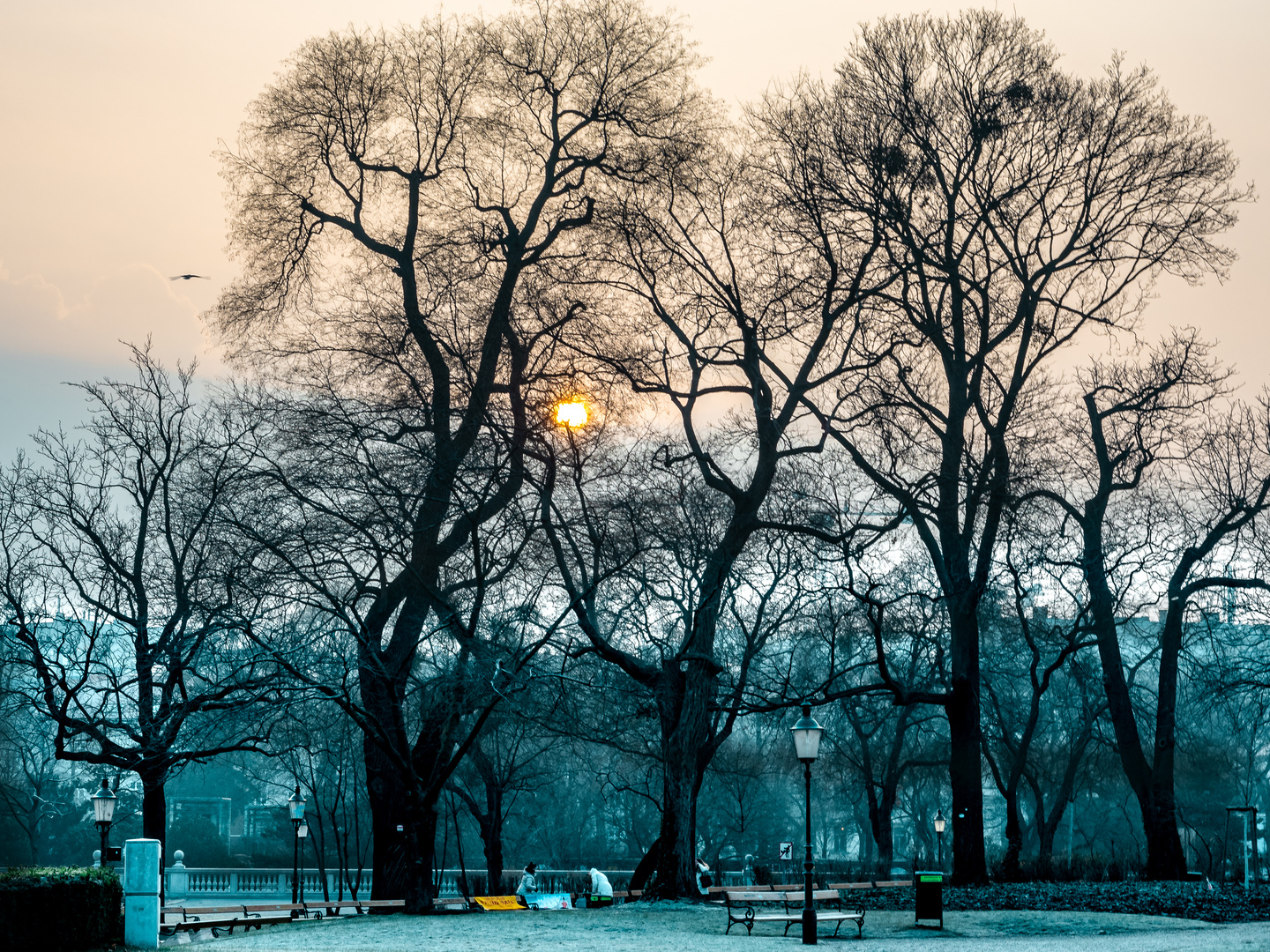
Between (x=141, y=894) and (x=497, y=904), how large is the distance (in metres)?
10.8

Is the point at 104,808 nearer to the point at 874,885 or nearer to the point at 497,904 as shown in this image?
the point at 497,904

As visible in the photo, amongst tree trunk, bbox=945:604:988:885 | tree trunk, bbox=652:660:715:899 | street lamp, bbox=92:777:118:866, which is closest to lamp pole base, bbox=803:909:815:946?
tree trunk, bbox=652:660:715:899

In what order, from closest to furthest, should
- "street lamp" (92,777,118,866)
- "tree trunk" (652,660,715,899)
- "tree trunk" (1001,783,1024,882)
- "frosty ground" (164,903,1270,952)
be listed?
"frosty ground" (164,903,1270,952) < "tree trunk" (652,660,715,899) < "street lamp" (92,777,118,866) < "tree trunk" (1001,783,1024,882)

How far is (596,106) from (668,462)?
→ 8345 millimetres

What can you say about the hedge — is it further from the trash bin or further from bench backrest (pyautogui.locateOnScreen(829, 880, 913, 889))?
bench backrest (pyautogui.locateOnScreen(829, 880, 913, 889))

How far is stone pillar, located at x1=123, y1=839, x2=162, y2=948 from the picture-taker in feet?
55.5

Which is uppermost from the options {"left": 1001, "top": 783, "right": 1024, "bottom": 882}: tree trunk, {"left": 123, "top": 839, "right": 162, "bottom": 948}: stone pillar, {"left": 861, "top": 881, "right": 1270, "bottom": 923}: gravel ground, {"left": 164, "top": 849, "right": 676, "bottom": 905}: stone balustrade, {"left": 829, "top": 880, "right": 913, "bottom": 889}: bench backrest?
{"left": 123, "top": 839, "right": 162, "bottom": 948}: stone pillar

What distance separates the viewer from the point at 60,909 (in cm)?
1520

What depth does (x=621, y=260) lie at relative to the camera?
28.2 metres

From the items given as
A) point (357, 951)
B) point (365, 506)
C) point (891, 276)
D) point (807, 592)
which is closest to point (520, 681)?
point (365, 506)

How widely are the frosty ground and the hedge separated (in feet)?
5.60

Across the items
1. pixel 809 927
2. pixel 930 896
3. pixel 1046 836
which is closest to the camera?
pixel 809 927

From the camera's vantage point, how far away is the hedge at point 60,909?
14695 millimetres

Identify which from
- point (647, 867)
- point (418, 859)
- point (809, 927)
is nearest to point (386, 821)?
point (418, 859)
